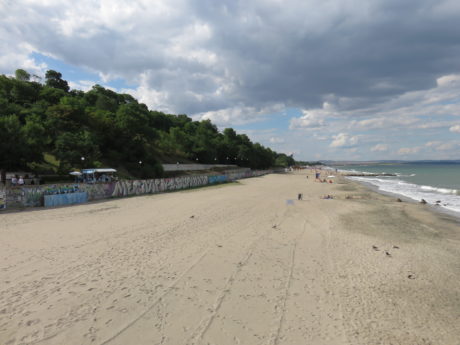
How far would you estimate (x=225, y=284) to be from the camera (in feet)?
24.5

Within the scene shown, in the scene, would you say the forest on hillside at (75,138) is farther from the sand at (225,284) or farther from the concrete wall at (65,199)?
the sand at (225,284)

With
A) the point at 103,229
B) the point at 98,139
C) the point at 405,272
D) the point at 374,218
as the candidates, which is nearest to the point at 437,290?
the point at 405,272

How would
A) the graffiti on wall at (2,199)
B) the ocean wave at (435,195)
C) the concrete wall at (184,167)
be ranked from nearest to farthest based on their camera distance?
the graffiti on wall at (2,199) → the ocean wave at (435,195) → the concrete wall at (184,167)

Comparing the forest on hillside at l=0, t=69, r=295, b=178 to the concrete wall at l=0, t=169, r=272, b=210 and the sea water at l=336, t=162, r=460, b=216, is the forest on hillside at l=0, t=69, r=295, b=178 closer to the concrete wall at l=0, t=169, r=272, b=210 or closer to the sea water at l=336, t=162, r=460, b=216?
the concrete wall at l=0, t=169, r=272, b=210

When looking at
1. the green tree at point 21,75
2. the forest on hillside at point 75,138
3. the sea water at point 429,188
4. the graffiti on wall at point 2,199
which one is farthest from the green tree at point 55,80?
the sea water at point 429,188

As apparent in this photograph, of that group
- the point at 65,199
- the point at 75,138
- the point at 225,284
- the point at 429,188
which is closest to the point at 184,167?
the point at 75,138

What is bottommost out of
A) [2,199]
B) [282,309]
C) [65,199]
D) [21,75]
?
[282,309]

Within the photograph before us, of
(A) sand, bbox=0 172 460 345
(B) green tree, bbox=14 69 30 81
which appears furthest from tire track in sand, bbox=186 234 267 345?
(B) green tree, bbox=14 69 30 81

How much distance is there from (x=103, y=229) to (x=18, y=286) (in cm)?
641

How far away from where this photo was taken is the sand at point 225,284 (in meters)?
5.43

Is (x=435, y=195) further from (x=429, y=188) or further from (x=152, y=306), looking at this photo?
(x=152, y=306)

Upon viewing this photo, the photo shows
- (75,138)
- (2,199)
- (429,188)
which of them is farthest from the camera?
(429,188)

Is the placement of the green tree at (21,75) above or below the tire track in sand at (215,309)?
above

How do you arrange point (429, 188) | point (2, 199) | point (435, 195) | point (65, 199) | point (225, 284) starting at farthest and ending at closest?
point (429, 188) < point (435, 195) < point (65, 199) < point (2, 199) < point (225, 284)
